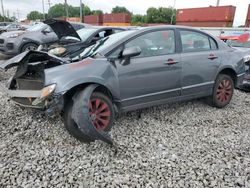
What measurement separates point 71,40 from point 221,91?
3.78 m

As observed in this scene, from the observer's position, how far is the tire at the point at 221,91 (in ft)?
14.4

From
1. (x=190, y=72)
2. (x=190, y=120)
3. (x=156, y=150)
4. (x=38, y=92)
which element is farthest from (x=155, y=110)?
(x=38, y=92)

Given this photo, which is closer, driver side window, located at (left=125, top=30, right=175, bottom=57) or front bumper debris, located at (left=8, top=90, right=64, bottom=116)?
front bumper debris, located at (left=8, top=90, right=64, bottom=116)

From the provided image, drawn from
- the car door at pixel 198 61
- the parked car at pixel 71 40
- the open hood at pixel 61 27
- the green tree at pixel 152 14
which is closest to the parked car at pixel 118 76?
the car door at pixel 198 61

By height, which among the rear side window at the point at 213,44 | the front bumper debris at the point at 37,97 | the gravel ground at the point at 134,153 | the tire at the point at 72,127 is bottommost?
the gravel ground at the point at 134,153

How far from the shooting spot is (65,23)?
15.7ft

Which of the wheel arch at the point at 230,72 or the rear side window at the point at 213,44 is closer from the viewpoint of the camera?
the rear side window at the point at 213,44

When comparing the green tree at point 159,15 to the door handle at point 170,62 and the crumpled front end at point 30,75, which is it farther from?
the crumpled front end at point 30,75

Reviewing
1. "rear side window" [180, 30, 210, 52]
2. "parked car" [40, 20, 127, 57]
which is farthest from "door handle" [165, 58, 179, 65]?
"parked car" [40, 20, 127, 57]

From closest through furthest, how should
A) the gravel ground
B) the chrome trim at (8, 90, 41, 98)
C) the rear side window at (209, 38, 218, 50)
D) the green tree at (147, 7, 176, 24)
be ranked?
the gravel ground < the chrome trim at (8, 90, 41, 98) < the rear side window at (209, 38, 218, 50) < the green tree at (147, 7, 176, 24)

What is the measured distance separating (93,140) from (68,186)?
0.74 meters

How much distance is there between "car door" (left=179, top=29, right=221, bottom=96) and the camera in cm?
391

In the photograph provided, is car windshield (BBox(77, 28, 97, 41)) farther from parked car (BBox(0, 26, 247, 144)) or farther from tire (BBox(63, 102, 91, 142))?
tire (BBox(63, 102, 91, 142))

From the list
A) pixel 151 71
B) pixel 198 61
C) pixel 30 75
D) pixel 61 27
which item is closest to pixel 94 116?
pixel 151 71
